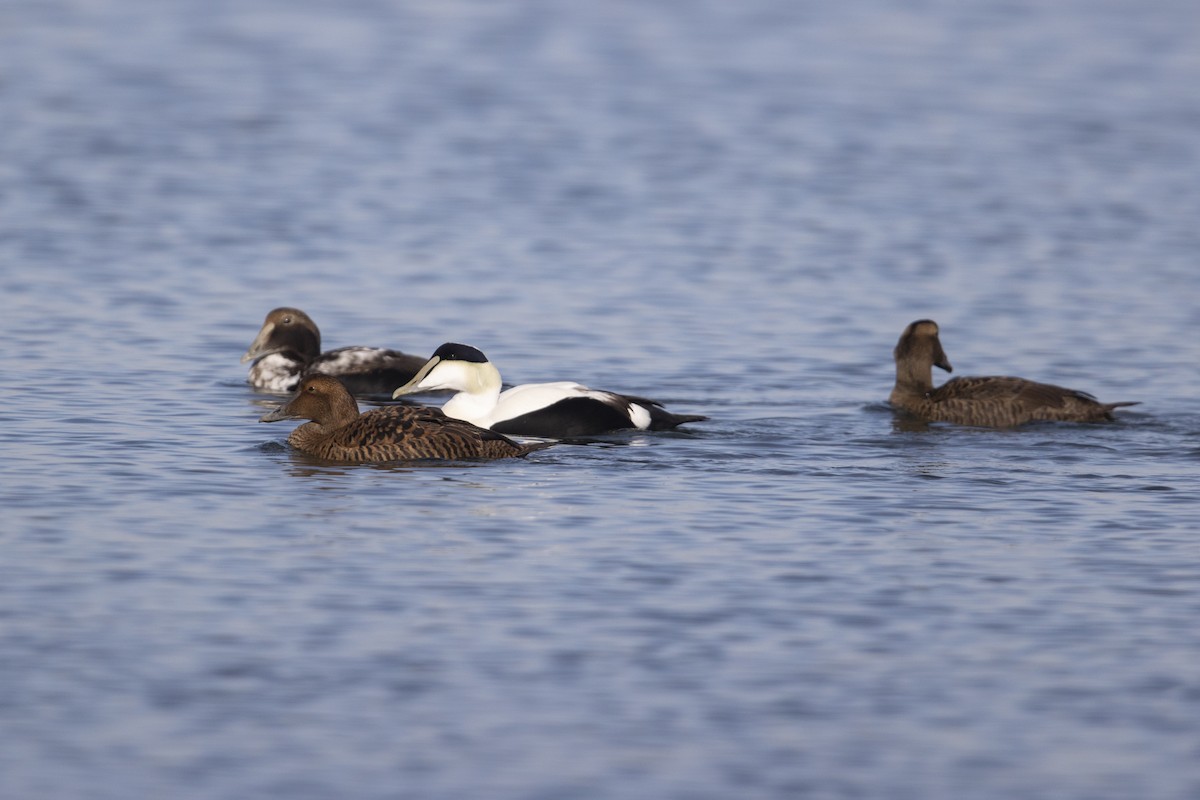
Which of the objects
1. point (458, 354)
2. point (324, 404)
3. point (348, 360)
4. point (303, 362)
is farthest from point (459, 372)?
point (303, 362)

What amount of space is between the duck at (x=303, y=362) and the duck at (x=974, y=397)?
2.98 metres

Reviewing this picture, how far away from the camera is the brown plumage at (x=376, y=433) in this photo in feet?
33.1

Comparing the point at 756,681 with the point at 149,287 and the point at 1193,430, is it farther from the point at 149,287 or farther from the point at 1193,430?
the point at 149,287

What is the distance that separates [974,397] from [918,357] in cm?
54

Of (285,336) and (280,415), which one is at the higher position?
(285,336)

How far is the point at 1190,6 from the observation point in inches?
1387

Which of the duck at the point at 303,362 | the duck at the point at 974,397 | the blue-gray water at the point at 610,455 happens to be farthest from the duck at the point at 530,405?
the duck at the point at 974,397

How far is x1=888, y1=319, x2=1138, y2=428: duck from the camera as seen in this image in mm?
11516

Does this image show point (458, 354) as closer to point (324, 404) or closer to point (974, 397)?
point (324, 404)

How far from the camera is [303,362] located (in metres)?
12.8

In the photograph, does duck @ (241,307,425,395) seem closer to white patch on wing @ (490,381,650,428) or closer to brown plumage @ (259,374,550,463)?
white patch on wing @ (490,381,650,428)

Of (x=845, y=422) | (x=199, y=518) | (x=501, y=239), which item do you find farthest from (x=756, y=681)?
(x=501, y=239)

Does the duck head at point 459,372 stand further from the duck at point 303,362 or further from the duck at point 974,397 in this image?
the duck at point 974,397

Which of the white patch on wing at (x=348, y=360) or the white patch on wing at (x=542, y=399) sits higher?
the white patch on wing at (x=348, y=360)
